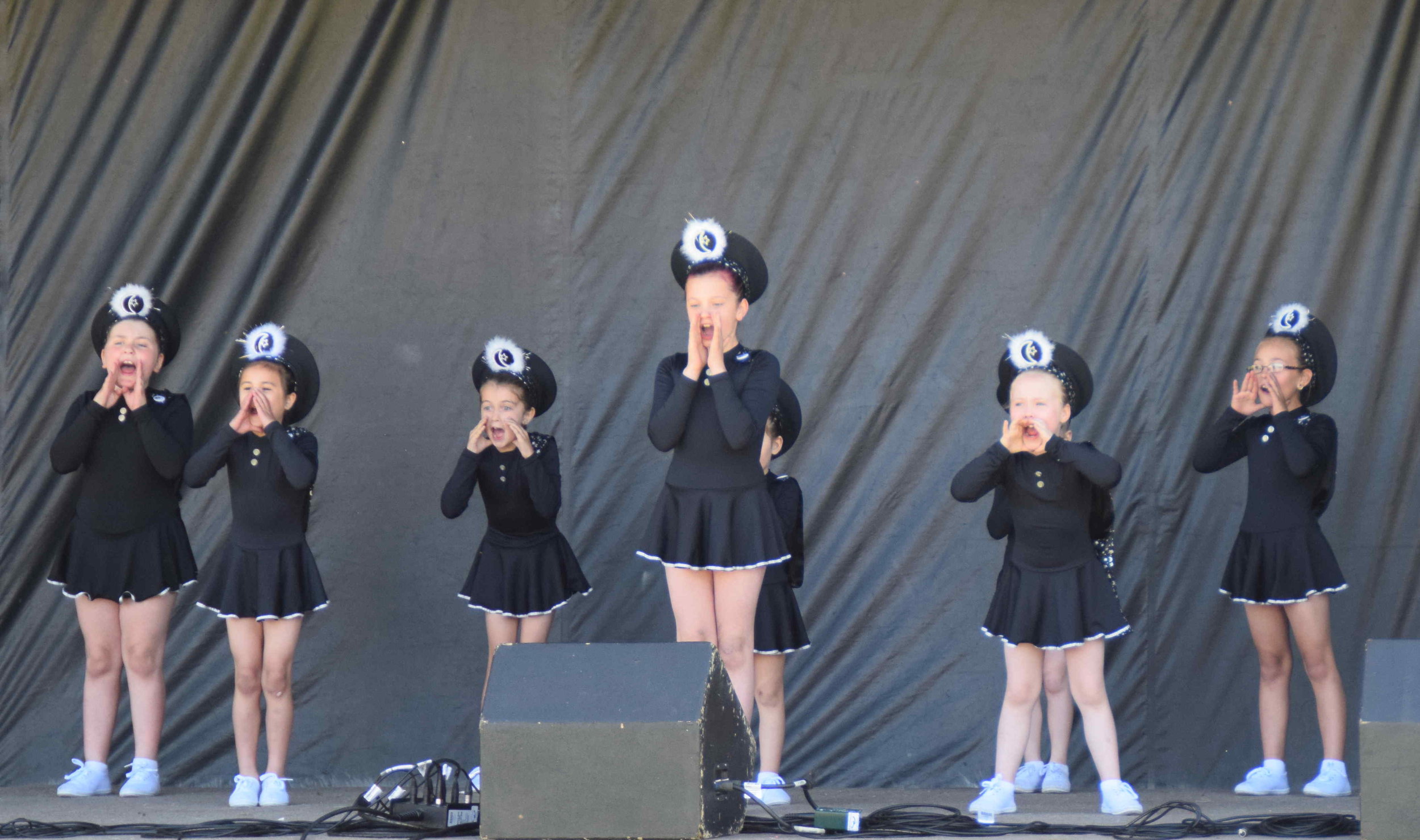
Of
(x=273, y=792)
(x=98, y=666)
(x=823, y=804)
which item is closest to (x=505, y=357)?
(x=273, y=792)

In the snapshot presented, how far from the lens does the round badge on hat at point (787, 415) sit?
445cm

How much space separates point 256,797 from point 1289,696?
10.8ft

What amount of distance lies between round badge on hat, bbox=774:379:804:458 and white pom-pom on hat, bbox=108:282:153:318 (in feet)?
6.66

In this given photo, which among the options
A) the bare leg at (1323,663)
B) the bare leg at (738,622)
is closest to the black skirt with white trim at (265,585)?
the bare leg at (738,622)

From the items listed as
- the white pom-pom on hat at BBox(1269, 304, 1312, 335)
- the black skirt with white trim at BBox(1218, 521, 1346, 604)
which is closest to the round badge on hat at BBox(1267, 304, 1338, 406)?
the white pom-pom on hat at BBox(1269, 304, 1312, 335)

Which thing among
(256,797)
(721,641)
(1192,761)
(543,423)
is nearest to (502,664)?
(721,641)

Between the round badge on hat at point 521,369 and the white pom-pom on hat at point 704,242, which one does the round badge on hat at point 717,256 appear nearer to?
the white pom-pom on hat at point 704,242

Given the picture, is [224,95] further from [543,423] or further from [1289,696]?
[1289,696]

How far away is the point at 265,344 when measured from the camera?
14.6 ft

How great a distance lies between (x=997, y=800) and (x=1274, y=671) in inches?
45.4

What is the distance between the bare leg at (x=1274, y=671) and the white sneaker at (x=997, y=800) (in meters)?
1.05

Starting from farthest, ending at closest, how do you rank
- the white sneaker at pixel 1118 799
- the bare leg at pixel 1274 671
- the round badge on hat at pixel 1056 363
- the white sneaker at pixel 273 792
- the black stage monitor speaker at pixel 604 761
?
the bare leg at pixel 1274 671, the white sneaker at pixel 273 792, the round badge on hat at pixel 1056 363, the white sneaker at pixel 1118 799, the black stage monitor speaker at pixel 604 761

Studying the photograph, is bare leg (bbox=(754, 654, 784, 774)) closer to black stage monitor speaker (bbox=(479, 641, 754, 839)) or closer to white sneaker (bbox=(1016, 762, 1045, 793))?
white sneaker (bbox=(1016, 762, 1045, 793))

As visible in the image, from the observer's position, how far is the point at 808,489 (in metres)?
5.10
